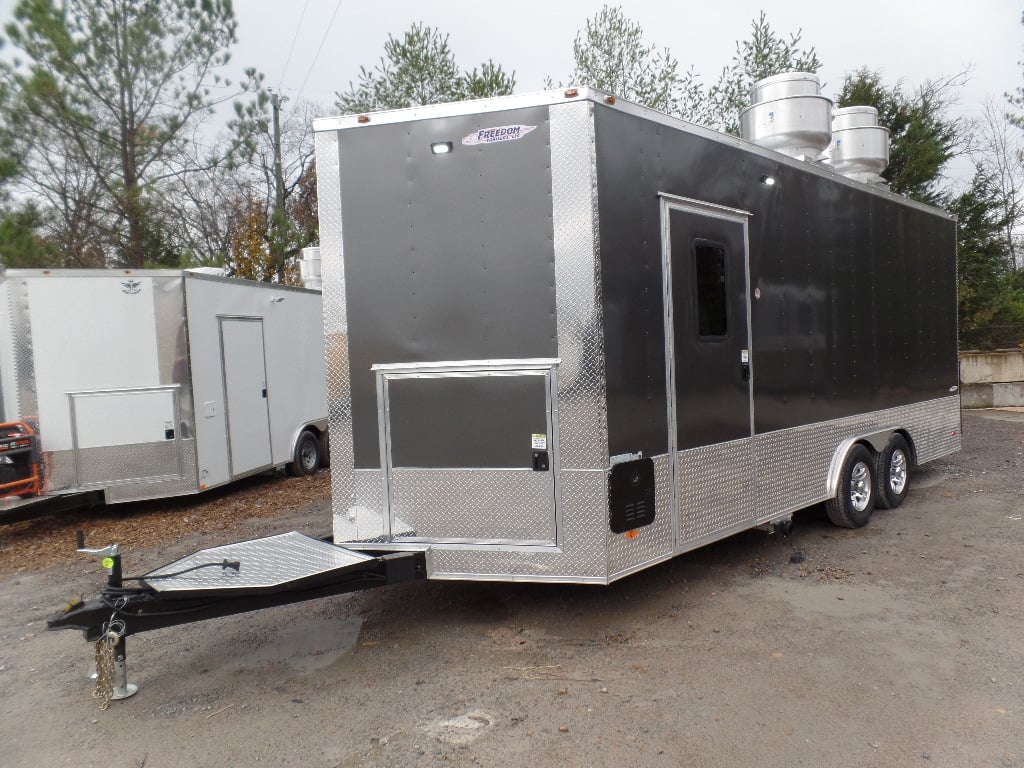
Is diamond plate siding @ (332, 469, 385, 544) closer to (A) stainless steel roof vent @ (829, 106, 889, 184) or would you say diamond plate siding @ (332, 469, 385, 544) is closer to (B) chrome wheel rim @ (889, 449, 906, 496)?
(B) chrome wheel rim @ (889, 449, 906, 496)

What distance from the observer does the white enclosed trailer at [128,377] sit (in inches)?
285

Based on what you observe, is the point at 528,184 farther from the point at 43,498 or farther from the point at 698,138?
the point at 43,498

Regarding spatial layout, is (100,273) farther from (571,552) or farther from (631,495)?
(631,495)

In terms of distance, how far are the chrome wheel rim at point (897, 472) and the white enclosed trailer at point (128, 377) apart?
6.96m

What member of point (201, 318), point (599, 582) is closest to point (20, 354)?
point (201, 318)

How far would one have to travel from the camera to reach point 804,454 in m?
5.84

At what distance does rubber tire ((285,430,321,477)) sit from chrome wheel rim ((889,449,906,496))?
23.1 ft

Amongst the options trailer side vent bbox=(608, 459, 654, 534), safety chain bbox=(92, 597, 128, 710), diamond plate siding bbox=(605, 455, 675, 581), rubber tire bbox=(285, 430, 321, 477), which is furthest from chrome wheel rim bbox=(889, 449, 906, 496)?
rubber tire bbox=(285, 430, 321, 477)

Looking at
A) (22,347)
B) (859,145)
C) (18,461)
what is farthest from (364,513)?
(859,145)

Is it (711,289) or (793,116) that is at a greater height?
(793,116)

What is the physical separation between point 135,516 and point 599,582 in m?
5.96

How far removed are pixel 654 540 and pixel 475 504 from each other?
1.07m

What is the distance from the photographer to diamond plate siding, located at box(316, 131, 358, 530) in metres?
4.46

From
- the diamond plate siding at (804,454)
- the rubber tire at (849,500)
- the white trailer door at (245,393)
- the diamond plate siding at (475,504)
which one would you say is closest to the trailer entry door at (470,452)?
the diamond plate siding at (475,504)
